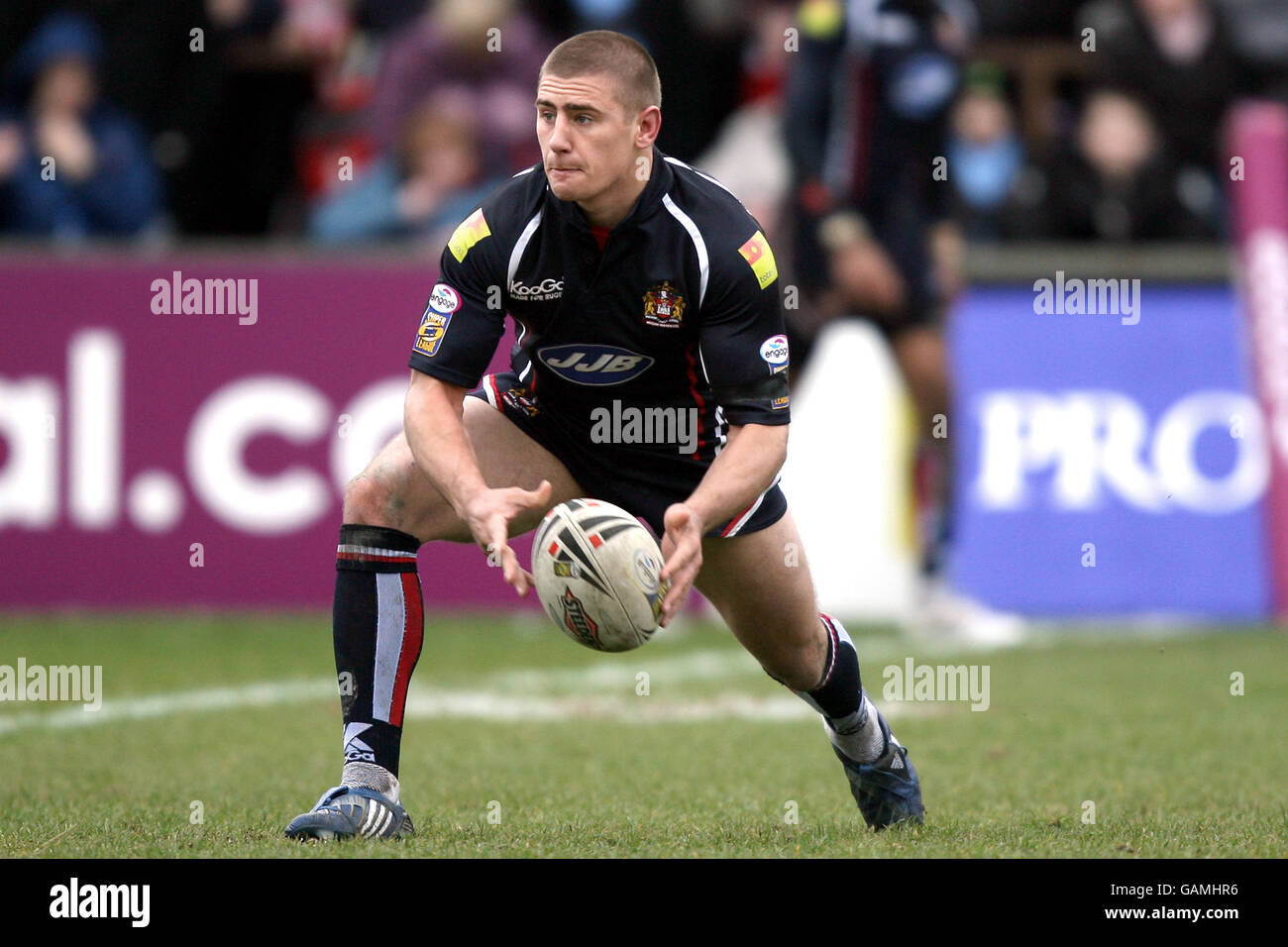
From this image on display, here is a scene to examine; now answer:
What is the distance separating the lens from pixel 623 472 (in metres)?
5.61

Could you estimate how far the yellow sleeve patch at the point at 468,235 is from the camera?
17.4 ft

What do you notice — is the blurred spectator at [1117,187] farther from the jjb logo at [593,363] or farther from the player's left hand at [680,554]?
the player's left hand at [680,554]

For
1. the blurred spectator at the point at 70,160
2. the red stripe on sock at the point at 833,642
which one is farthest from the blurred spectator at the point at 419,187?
the red stripe on sock at the point at 833,642

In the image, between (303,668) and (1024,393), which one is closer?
(303,668)

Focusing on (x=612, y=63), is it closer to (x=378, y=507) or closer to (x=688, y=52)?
(x=378, y=507)

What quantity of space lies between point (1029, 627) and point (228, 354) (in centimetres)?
459

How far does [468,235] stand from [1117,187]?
26.0ft

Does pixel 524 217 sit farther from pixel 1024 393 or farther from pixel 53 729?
pixel 1024 393

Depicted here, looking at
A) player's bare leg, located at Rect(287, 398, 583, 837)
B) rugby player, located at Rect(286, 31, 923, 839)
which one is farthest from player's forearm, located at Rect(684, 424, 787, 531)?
player's bare leg, located at Rect(287, 398, 583, 837)

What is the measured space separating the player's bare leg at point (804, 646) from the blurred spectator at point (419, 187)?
6404mm

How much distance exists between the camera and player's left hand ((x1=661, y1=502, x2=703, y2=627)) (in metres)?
4.86

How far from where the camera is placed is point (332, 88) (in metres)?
12.8
